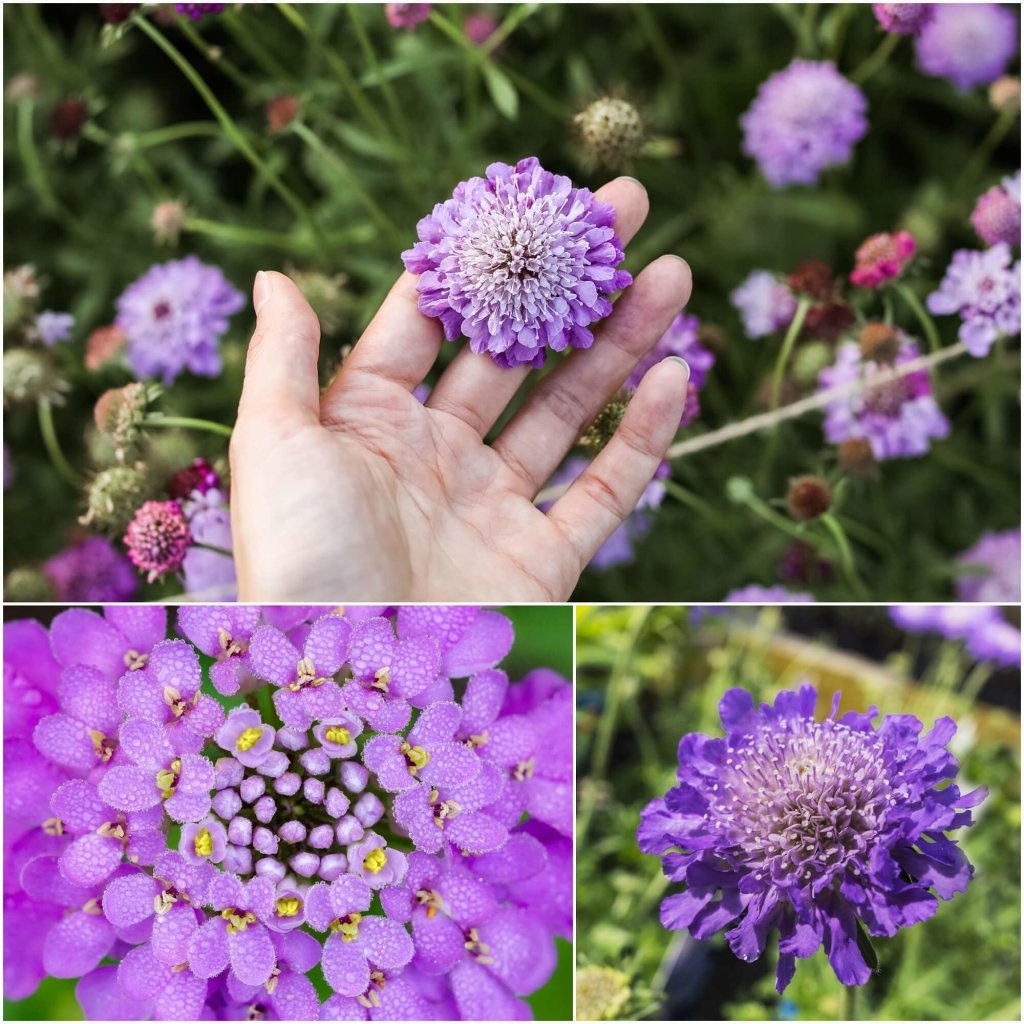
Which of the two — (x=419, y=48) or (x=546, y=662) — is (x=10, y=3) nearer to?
(x=419, y=48)

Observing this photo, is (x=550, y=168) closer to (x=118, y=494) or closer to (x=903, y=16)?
(x=903, y=16)

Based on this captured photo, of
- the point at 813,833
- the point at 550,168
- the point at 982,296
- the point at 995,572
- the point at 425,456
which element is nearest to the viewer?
the point at 813,833

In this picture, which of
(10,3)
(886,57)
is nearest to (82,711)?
(10,3)

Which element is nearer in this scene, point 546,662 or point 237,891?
point 237,891

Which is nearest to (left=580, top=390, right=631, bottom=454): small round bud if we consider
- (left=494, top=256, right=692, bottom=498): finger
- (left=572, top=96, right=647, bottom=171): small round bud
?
(left=494, top=256, right=692, bottom=498): finger

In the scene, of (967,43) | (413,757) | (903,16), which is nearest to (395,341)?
(413,757)

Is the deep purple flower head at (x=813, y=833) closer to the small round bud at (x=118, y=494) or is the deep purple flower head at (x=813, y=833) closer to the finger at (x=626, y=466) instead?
the finger at (x=626, y=466)
